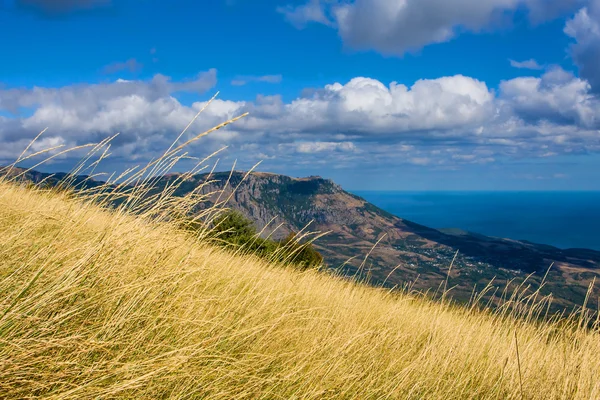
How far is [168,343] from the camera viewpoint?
2.21 m

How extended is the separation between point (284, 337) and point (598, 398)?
2.22 m

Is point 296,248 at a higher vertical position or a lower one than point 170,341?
higher

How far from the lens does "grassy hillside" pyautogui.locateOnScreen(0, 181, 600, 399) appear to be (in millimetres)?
1693

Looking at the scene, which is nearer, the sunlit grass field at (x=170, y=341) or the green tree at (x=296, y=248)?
the sunlit grass field at (x=170, y=341)

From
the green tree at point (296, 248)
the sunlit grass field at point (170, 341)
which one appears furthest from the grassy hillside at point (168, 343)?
the green tree at point (296, 248)

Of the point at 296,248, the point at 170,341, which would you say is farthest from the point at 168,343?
the point at 296,248

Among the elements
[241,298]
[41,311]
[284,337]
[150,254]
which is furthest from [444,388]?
[41,311]

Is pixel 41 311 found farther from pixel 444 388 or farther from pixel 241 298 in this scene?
pixel 444 388

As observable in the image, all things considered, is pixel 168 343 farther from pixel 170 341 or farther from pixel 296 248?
pixel 296 248

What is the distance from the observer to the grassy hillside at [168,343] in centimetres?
169

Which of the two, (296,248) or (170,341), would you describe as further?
(296,248)

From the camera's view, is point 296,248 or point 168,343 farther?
point 296,248

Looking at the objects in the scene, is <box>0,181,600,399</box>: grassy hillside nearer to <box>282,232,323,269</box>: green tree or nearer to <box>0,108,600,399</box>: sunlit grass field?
<box>0,108,600,399</box>: sunlit grass field

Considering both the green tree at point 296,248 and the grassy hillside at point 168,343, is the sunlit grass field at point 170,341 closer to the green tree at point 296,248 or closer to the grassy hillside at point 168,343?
the grassy hillside at point 168,343
